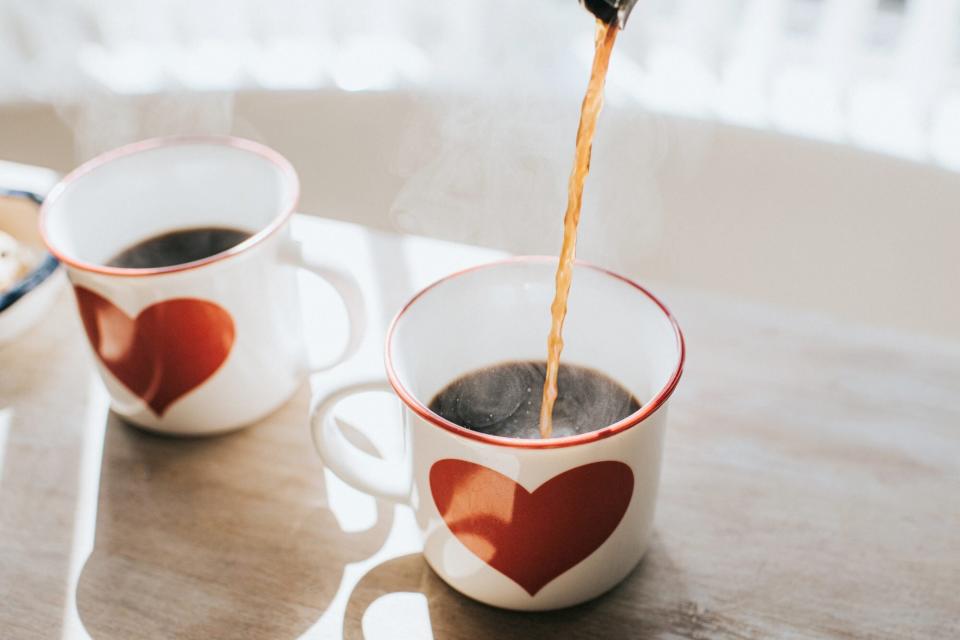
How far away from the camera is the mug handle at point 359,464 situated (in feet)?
1.78

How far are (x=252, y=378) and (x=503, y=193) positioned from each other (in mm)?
924

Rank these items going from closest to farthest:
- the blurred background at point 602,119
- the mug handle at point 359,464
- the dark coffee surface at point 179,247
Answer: the mug handle at point 359,464 < the dark coffee surface at point 179,247 < the blurred background at point 602,119

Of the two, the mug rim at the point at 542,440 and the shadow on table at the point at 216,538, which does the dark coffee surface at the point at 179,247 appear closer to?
the shadow on table at the point at 216,538

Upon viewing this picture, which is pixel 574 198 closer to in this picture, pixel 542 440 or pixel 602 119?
pixel 542 440

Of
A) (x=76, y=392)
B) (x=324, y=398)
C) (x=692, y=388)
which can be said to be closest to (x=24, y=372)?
(x=76, y=392)

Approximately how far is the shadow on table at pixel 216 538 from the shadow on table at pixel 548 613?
0.09 ft

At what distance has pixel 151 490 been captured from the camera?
656 millimetres

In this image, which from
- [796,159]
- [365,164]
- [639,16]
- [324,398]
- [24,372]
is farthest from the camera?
[365,164]

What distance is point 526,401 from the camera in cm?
61

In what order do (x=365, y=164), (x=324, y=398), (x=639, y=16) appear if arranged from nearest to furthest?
(x=324, y=398)
(x=639, y=16)
(x=365, y=164)

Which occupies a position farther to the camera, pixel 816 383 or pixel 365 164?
pixel 365 164

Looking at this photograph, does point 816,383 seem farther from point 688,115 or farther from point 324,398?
point 688,115

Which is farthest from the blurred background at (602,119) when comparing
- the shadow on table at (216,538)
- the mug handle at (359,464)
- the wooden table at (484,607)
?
the mug handle at (359,464)

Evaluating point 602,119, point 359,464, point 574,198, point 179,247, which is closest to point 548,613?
point 359,464
